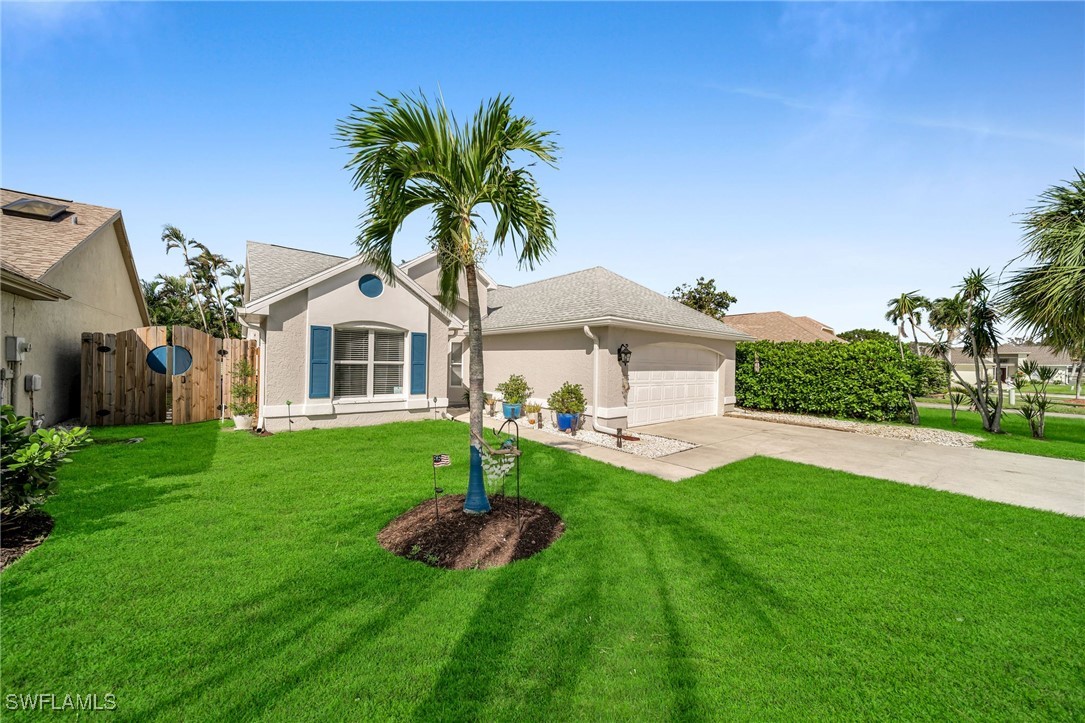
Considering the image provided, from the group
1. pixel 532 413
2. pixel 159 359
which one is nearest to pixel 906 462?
pixel 532 413

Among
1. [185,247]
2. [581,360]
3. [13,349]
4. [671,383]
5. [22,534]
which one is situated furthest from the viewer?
[185,247]

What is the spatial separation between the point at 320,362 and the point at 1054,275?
16878 mm

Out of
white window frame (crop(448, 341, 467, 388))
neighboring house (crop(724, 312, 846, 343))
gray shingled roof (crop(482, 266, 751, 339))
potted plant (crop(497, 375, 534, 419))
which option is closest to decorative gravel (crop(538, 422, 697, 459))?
potted plant (crop(497, 375, 534, 419))

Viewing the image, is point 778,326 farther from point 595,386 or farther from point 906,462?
point 595,386

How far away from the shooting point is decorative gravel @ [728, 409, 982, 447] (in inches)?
409

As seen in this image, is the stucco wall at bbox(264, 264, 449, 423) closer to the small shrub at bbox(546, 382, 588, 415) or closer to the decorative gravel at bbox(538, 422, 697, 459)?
the small shrub at bbox(546, 382, 588, 415)

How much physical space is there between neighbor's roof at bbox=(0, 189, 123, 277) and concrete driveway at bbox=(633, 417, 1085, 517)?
13.6m

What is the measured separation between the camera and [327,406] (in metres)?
10.2

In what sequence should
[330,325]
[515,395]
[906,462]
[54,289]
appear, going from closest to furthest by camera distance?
[54,289] < [906,462] < [330,325] < [515,395]

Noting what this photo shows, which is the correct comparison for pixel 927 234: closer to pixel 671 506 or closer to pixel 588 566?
pixel 671 506

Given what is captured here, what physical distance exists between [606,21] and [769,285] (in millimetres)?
13264

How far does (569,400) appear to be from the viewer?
36.2 ft

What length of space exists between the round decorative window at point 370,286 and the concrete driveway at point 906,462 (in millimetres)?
8221

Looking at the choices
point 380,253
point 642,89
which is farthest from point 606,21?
point 380,253
